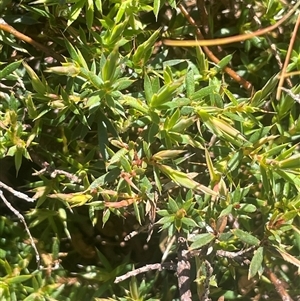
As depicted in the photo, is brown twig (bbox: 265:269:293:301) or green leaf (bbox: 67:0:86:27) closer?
green leaf (bbox: 67:0:86:27)

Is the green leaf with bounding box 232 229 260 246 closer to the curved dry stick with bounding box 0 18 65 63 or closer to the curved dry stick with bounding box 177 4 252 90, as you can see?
the curved dry stick with bounding box 177 4 252 90

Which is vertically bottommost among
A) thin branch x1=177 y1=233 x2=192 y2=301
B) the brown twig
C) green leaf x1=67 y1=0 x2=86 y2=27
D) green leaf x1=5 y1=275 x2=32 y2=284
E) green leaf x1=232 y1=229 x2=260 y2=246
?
the brown twig

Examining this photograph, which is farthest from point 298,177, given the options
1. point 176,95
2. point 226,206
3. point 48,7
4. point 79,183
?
point 48,7

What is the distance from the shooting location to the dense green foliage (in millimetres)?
971

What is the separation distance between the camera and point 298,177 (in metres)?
1.01

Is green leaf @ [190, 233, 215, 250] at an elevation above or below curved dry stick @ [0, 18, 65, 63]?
below

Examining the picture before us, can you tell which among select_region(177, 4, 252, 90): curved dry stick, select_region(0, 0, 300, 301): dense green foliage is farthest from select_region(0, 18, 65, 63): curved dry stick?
select_region(177, 4, 252, 90): curved dry stick

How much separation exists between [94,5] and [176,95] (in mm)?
254

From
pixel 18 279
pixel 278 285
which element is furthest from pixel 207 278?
pixel 18 279

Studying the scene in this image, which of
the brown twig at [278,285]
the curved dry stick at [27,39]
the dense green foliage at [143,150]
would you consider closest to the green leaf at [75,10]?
the dense green foliage at [143,150]

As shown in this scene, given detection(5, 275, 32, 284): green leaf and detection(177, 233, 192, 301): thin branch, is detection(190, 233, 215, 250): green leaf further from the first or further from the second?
detection(5, 275, 32, 284): green leaf

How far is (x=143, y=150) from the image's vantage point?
0.98 meters

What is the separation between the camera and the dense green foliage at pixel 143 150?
97 cm

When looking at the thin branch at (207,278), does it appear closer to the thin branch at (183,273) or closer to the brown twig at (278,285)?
the thin branch at (183,273)
